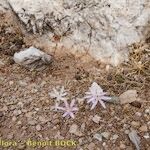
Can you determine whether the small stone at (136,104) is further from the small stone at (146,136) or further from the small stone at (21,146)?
the small stone at (21,146)

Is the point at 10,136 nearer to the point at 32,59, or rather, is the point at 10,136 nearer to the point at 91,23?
the point at 32,59

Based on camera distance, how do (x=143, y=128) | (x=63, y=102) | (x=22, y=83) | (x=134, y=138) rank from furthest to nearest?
(x=22, y=83)
(x=63, y=102)
(x=143, y=128)
(x=134, y=138)

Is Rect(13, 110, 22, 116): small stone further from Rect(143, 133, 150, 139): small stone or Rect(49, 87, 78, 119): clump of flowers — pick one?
Rect(143, 133, 150, 139): small stone

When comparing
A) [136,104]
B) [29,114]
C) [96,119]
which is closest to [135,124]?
[136,104]

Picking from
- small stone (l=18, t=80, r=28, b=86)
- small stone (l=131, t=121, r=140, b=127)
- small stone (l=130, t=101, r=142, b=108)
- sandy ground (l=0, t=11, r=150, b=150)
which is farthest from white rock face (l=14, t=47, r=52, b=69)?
small stone (l=131, t=121, r=140, b=127)

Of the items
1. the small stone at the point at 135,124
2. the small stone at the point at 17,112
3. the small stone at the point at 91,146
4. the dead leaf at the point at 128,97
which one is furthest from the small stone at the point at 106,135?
the small stone at the point at 17,112

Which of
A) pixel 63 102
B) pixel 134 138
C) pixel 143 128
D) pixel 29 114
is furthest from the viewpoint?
pixel 63 102

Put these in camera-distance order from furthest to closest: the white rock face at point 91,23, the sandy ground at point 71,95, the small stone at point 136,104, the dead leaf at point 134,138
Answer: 1. the white rock face at point 91,23
2. the small stone at point 136,104
3. the sandy ground at point 71,95
4. the dead leaf at point 134,138
